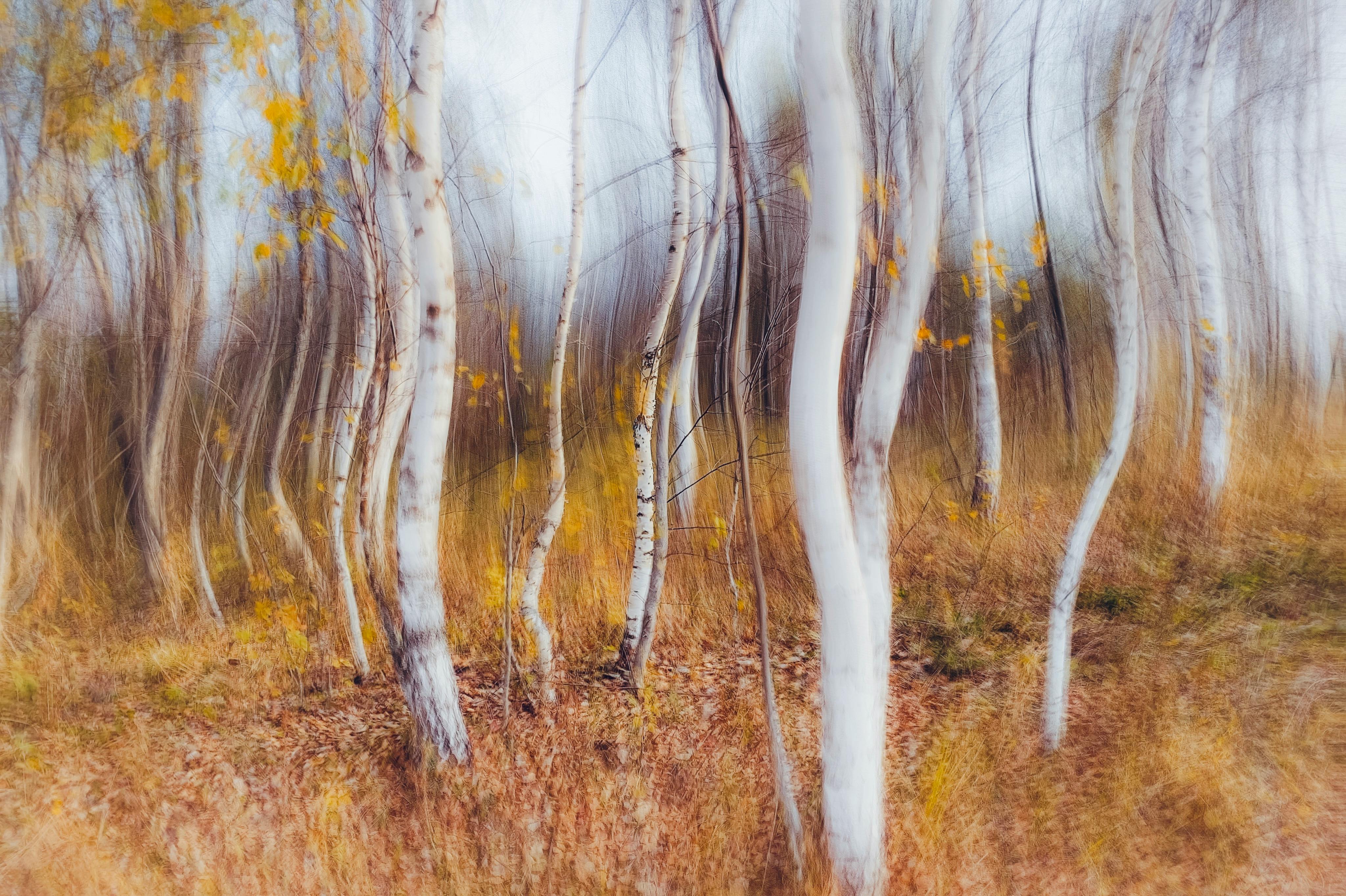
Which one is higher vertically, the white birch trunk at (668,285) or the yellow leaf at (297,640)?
the white birch trunk at (668,285)

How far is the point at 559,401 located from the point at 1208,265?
4.30 meters

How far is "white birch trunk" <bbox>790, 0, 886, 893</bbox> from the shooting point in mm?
1508

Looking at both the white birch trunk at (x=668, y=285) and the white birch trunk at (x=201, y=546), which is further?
the white birch trunk at (x=201, y=546)

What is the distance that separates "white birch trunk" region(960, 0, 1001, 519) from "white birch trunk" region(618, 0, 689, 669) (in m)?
1.97

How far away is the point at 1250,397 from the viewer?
13.6 feet

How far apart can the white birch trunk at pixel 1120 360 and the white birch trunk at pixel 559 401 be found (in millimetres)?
2328

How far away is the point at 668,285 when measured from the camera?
2.64m

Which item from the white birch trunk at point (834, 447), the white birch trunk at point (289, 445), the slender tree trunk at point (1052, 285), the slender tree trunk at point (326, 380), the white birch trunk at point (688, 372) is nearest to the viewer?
the white birch trunk at point (834, 447)

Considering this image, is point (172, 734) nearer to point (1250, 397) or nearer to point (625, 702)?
point (625, 702)

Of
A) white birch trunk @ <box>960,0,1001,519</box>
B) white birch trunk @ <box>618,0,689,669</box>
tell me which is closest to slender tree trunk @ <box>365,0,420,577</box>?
white birch trunk @ <box>618,0,689,669</box>

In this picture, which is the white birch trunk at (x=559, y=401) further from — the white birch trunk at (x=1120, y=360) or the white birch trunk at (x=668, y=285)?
the white birch trunk at (x=1120, y=360)

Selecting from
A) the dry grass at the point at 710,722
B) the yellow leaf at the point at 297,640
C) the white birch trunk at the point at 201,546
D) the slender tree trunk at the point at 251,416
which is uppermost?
the slender tree trunk at the point at 251,416

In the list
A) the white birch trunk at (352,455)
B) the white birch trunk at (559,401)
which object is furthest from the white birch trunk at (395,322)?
the white birch trunk at (559,401)

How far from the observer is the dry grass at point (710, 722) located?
7.36ft
